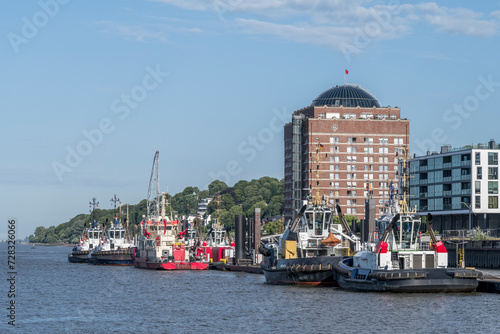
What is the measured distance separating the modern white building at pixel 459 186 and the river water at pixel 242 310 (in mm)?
81482

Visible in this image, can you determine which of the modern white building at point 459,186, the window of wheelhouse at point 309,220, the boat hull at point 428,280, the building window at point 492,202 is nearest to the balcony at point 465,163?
the modern white building at point 459,186

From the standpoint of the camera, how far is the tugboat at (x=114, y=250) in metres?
170

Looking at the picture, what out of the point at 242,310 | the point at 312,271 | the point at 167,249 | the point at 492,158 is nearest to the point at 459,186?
the point at 492,158

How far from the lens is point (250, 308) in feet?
250

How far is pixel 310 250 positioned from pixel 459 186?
86026 mm

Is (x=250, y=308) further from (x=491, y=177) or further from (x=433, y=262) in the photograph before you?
(x=491, y=177)

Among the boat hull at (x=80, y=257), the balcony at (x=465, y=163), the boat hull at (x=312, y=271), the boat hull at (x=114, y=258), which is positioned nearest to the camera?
the boat hull at (x=312, y=271)

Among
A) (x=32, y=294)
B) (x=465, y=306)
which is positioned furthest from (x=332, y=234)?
(x=32, y=294)

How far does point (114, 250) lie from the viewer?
175375mm

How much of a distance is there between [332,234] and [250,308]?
22405 mm

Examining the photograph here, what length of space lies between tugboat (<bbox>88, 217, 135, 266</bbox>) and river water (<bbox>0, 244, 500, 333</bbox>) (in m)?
67.2

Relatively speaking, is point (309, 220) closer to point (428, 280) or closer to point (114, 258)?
point (428, 280)

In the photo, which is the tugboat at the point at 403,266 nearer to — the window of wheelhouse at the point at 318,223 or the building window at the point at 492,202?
the window of wheelhouse at the point at 318,223

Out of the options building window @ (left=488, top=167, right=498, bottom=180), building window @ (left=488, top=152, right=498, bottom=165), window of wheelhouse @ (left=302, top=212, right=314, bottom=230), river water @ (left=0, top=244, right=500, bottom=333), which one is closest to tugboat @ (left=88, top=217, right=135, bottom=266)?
river water @ (left=0, top=244, right=500, bottom=333)
